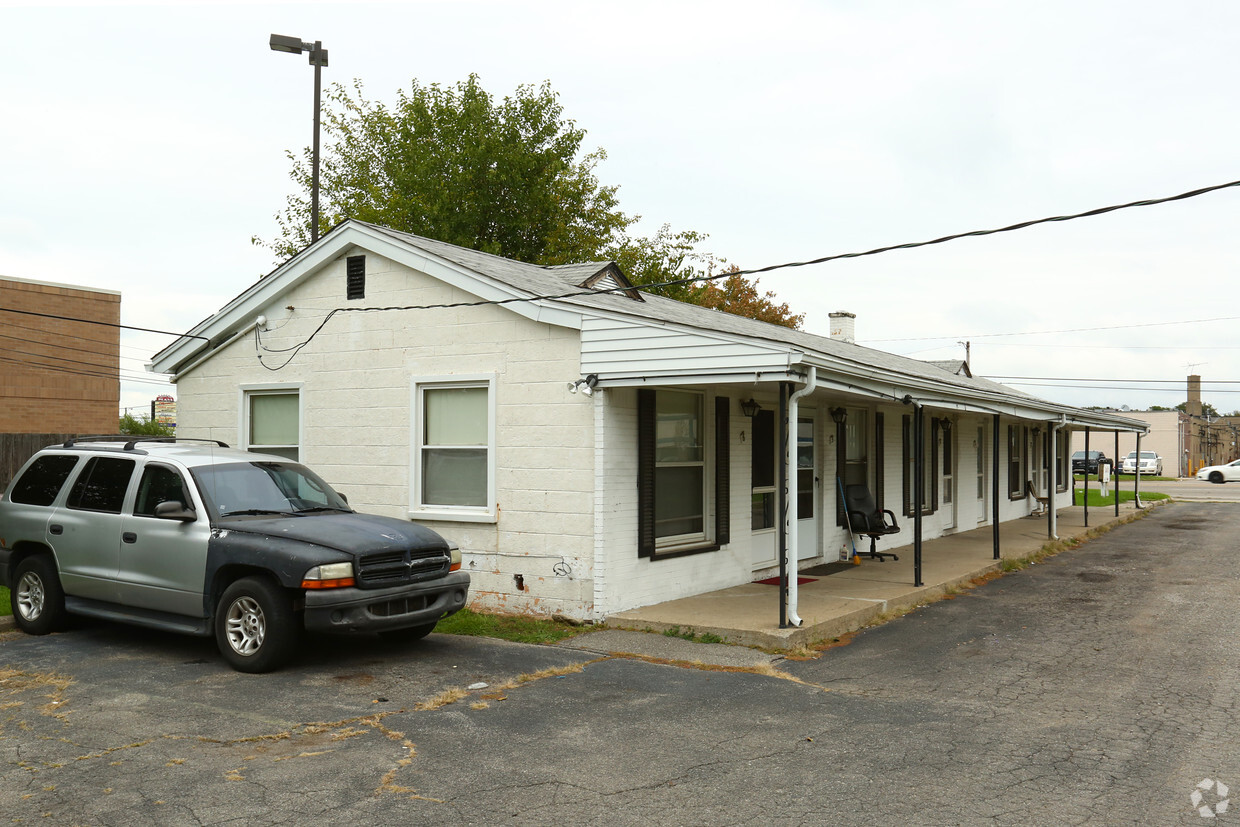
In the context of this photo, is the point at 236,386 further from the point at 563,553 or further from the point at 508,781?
the point at 508,781

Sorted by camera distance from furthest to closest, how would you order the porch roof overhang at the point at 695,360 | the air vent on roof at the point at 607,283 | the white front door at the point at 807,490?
1. the air vent on roof at the point at 607,283
2. the white front door at the point at 807,490
3. the porch roof overhang at the point at 695,360

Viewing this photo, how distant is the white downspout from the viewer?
8.55 meters

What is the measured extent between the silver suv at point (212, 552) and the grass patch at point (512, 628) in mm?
633

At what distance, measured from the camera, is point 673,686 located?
719 cm

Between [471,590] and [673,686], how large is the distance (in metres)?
3.61

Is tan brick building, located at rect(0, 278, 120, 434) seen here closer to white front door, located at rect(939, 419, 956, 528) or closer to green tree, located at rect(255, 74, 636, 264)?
green tree, located at rect(255, 74, 636, 264)

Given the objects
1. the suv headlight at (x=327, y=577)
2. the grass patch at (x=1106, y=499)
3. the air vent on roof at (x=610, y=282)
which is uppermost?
the air vent on roof at (x=610, y=282)

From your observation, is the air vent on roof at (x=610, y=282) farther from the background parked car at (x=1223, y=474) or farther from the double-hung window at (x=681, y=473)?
the background parked car at (x=1223, y=474)

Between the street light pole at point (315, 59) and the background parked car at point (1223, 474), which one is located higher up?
the street light pole at point (315, 59)

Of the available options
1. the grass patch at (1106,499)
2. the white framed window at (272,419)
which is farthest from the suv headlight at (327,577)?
the grass patch at (1106,499)

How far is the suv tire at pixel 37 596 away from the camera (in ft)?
28.9

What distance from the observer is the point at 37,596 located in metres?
8.94

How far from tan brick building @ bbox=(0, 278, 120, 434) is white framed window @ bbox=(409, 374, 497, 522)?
2358cm

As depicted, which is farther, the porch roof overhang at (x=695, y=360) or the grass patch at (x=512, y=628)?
the grass patch at (x=512, y=628)
